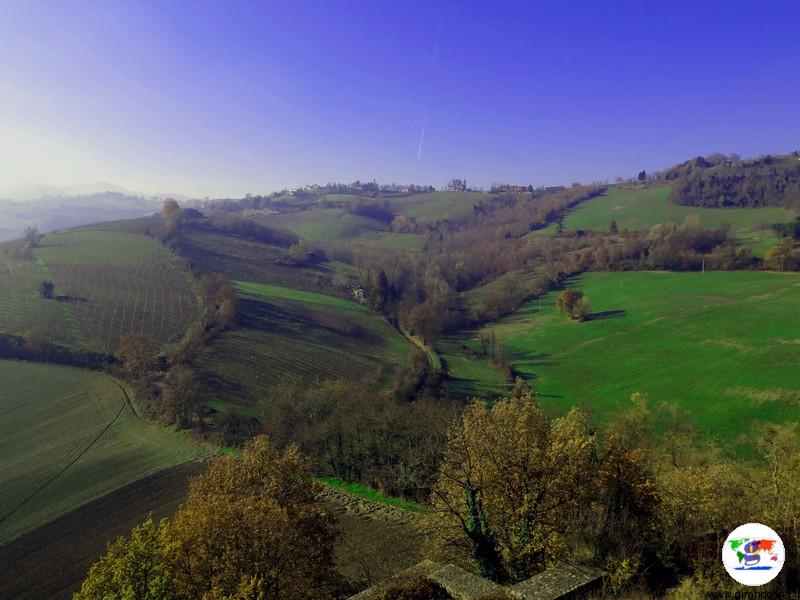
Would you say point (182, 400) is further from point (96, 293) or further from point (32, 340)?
point (96, 293)

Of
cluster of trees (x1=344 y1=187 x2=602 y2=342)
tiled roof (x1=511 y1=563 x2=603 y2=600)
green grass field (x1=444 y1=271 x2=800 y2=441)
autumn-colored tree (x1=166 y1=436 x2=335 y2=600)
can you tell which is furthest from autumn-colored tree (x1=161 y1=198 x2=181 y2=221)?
tiled roof (x1=511 y1=563 x2=603 y2=600)

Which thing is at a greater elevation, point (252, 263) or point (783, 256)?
point (783, 256)

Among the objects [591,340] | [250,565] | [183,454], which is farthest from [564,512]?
[591,340]

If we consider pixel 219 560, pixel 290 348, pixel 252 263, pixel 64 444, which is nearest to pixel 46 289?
pixel 290 348

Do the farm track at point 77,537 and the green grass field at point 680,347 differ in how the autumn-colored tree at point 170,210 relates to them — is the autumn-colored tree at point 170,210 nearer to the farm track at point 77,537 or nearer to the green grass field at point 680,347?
the green grass field at point 680,347

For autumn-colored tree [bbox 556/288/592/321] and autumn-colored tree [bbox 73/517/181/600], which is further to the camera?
autumn-colored tree [bbox 556/288/592/321]

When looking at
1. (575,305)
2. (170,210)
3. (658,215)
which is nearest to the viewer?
(575,305)

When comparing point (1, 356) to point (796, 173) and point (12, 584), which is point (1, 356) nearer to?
point (12, 584)

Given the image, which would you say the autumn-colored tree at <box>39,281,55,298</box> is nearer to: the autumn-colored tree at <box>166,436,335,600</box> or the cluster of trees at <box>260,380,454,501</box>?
the cluster of trees at <box>260,380,454,501</box>
